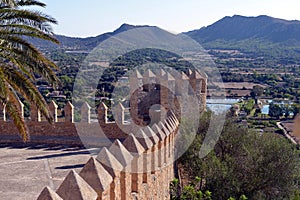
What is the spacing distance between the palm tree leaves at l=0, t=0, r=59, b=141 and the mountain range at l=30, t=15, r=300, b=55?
7652 cm

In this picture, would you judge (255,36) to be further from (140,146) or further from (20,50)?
(140,146)

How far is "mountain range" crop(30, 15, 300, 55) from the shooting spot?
94412 mm

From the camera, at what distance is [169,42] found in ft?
85.1

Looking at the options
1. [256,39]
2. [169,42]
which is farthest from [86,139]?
[256,39]

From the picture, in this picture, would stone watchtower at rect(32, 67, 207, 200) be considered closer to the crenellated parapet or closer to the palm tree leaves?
the crenellated parapet

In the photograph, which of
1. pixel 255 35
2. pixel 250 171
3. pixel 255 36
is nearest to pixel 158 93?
pixel 250 171

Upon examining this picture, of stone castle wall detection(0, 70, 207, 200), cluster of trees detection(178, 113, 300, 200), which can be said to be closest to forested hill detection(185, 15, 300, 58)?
stone castle wall detection(0, 70, 207, 200)

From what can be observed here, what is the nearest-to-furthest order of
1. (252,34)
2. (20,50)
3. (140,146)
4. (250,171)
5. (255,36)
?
(140,146) → (20,50) → (250,171) → (255,36) → (252,34)

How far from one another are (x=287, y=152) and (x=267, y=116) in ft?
87.5

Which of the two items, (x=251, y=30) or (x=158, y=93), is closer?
(x=158, y=93)

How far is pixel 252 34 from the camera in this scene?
11244 centimetres

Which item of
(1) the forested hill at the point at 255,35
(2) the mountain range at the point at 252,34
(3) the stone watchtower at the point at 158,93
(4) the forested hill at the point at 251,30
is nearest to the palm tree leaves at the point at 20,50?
(3) the stone watchtower at the point at 158,93

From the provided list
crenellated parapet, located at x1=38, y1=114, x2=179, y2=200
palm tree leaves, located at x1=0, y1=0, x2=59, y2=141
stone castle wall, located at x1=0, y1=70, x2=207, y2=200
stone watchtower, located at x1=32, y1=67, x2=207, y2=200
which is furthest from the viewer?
stone castle wall, located at x1=0, y1=70, x2=207, y2=200

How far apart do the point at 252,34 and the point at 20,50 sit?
111 m
